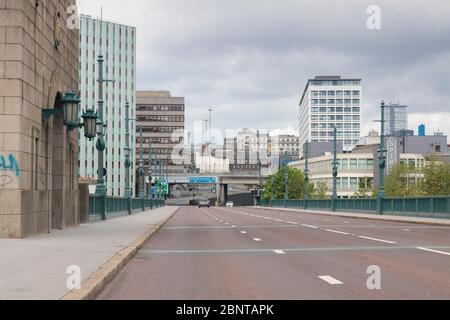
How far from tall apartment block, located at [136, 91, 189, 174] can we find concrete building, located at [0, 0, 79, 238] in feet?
501

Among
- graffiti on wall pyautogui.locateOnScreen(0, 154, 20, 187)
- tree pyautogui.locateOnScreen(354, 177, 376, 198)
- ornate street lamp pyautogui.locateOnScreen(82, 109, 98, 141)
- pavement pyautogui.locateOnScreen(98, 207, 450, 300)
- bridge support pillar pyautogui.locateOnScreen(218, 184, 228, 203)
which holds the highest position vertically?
ornate street lamp pyautogui.locateOnScreen(82, 109, 98, 141)

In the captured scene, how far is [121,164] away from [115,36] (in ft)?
90.5

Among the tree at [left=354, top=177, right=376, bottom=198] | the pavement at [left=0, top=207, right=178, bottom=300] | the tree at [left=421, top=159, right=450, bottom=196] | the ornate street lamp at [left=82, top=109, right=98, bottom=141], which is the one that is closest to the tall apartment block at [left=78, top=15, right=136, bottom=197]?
the tree at [left=354, top=177, right=376, bottom=198]

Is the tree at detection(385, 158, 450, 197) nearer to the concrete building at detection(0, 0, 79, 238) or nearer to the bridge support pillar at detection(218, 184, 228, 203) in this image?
the bridge support pillar at detection(218, 184, 228, 203)

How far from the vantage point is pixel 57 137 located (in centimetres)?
2380

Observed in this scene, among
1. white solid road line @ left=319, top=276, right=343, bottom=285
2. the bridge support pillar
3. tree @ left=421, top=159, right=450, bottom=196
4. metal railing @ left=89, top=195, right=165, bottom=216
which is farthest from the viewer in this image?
the bridge support pillar

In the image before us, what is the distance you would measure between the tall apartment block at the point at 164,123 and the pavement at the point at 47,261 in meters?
158

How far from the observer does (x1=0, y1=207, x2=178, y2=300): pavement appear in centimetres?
884

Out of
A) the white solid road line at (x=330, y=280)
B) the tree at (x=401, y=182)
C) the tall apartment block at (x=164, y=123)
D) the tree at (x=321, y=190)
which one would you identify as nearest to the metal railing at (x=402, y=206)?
the white solid road line at (x=330, y=280)

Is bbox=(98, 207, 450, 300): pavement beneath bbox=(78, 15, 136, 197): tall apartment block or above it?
beneath

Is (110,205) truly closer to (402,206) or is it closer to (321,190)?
(402,206)

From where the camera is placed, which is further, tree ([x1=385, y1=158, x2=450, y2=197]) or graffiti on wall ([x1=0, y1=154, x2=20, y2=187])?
tree ([x1=385, y1=158, x2=450, y2=197])

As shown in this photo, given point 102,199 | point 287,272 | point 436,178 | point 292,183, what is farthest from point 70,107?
point 292,183
